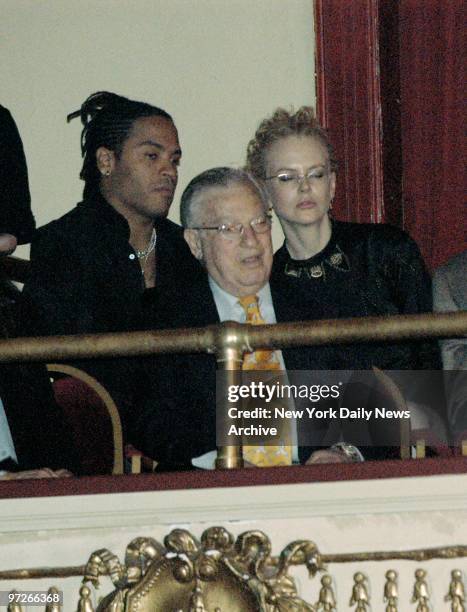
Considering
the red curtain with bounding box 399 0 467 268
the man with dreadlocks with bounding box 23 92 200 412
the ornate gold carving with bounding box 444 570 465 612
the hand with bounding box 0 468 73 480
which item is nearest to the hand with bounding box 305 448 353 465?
the ornate gold carving with bounding box 444 570 465 612

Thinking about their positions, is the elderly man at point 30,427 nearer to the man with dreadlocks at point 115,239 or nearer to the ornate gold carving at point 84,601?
the ornate gold carving at point 84,601

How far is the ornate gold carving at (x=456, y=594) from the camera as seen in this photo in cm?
282

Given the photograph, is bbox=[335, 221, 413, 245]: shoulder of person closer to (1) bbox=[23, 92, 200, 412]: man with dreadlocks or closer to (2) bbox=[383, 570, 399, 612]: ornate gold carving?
(1) bbox=[23, 92, 200, 412]: man with dreadlocks

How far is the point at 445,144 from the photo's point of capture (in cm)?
512

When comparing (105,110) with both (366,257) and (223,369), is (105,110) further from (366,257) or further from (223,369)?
(223,369)

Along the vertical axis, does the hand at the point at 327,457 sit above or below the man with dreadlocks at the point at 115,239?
below

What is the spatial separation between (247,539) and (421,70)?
2.81 metres

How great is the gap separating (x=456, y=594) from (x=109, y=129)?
7.40 feet

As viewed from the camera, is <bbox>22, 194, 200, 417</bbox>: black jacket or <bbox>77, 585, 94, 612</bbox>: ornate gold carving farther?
<bbox>22, 194, 200, 417</bbox>: black jacket

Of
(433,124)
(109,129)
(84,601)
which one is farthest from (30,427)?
(433,124)

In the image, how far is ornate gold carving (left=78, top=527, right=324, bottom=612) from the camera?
286cm

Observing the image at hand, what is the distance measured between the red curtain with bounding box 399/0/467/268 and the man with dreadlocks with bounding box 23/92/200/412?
1142 millimetres

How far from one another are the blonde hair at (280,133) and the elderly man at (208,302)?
306mm

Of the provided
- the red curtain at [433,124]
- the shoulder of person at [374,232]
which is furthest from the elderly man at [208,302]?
the red curtain at [433,124]
